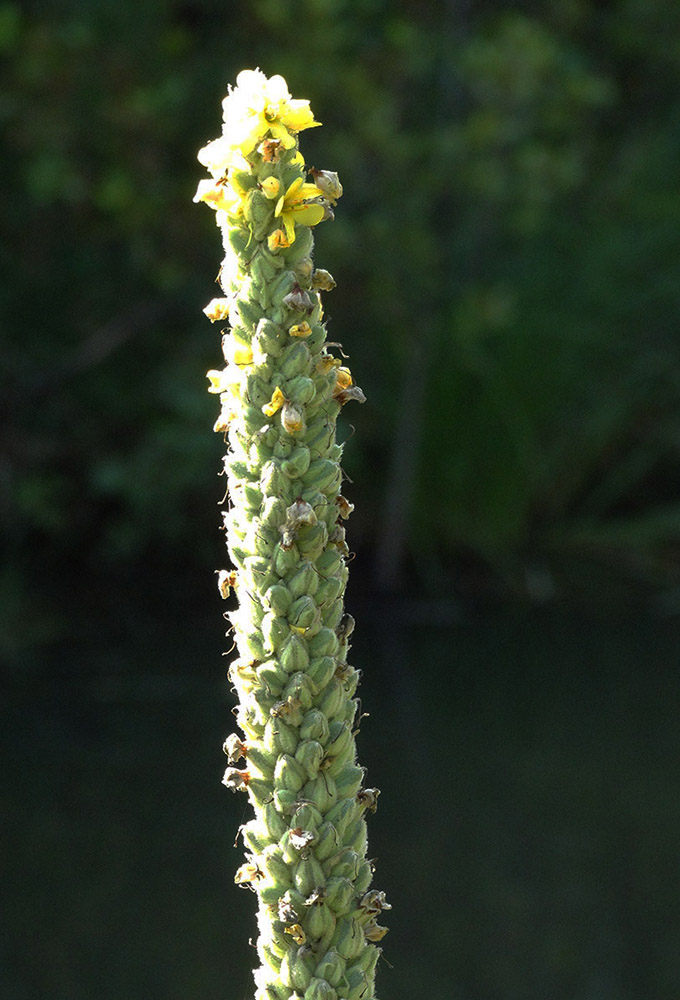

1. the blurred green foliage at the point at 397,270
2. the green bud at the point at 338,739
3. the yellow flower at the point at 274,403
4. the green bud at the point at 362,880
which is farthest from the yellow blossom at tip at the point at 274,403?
the blurred green foliage at the point at 397,270

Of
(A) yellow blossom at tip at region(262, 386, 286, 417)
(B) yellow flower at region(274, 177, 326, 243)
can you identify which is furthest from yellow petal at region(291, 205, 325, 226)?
(A) yellow blossom at tip at region(262, 386, 286, 417)

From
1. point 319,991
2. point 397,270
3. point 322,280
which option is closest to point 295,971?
point 319,991

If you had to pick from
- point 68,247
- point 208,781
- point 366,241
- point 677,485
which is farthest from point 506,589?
point 68,247

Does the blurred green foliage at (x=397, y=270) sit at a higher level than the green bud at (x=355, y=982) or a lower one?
higher

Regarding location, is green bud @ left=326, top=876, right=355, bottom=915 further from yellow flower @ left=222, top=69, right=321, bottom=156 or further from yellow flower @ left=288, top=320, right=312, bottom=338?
yellow flower @ left=222, top=69, right=321, bottom=156

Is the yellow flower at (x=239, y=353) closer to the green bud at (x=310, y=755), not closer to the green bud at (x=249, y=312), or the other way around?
the green bud at (x=249, y=312)

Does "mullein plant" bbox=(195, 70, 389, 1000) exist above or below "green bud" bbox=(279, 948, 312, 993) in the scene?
above
